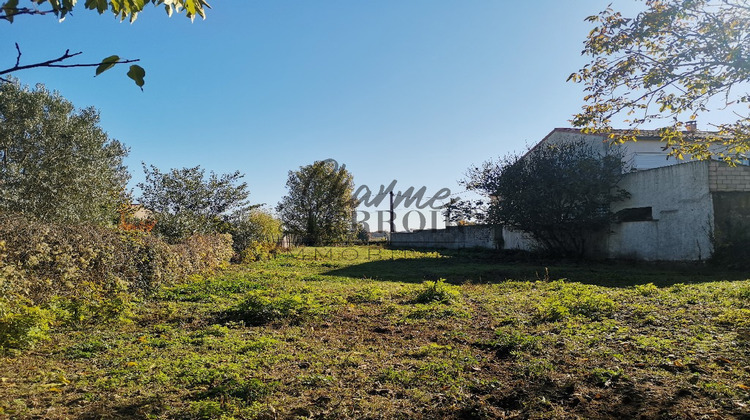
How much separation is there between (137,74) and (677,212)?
16629 millimetres

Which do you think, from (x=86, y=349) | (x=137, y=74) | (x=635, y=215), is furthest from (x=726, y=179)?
(x=86, y=349)

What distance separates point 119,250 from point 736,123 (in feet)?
33.8

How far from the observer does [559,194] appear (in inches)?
682

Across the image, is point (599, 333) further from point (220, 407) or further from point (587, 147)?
point (587, 147)

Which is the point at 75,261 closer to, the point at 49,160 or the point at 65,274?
the point at 65,274

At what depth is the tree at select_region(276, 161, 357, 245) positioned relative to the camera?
35372 millimetres

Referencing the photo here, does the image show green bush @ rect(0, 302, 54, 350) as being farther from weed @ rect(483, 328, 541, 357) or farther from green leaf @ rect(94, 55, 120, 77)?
weed @ rect(483, 328, 541, 357)

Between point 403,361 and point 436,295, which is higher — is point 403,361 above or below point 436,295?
below

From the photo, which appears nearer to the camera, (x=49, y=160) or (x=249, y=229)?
(x=49, y=160)

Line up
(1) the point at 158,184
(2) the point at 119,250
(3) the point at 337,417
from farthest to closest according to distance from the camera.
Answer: (1) the point at 158,184 → (2) the point at 119,250 → (3) the point at 337,417

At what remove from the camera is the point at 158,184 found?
52.7 feet

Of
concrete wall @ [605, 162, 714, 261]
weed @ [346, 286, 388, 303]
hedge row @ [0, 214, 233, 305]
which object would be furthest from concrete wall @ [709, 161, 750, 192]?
hedge row @ [0, 214, 233, 305]

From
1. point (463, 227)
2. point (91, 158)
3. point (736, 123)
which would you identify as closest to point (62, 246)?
point (736, 123)

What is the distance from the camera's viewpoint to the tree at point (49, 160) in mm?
16062
